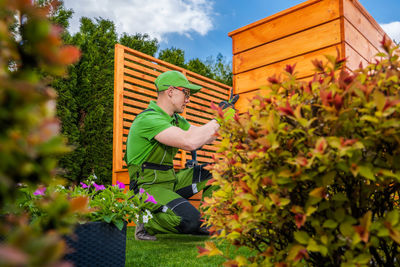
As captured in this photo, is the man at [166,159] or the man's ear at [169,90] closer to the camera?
the man at [166,159]

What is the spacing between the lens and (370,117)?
0.93m

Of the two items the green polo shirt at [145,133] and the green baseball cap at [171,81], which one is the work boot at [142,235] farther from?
the green baseball cap at [171,81]

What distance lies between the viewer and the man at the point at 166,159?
3.09 m

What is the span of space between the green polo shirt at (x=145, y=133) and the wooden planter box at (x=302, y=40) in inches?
42.1

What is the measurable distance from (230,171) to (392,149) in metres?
0.62

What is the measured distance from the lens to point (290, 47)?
338 centimetres

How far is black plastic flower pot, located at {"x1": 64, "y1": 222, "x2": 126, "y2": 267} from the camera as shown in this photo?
167 centimetres

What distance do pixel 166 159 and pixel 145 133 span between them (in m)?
0.37

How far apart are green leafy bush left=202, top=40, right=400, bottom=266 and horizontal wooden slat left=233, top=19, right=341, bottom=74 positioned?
2.05 metres

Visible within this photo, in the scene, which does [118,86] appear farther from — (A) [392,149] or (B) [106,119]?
(A) [392,149]

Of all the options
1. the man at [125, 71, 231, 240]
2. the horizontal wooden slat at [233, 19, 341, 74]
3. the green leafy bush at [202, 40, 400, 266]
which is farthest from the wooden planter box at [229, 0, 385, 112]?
the green leafy bush at [202, 40, 400, 266]

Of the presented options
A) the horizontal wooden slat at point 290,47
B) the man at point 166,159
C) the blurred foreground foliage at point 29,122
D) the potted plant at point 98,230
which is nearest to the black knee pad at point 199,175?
the man at point 166,159

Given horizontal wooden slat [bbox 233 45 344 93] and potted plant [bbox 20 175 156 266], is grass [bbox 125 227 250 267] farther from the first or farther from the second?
horizontal wooden slat [bbox 233 45 344 93]

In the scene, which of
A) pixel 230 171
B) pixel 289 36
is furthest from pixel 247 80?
pixel 230 171
